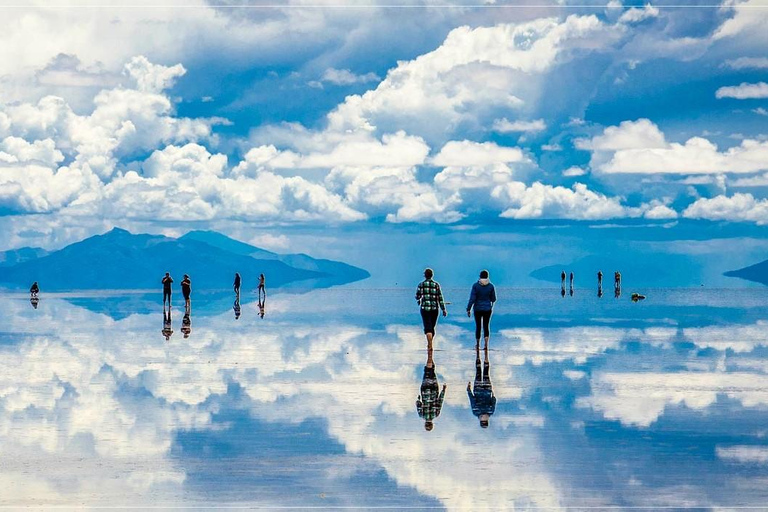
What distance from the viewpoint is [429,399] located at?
20.2 meters

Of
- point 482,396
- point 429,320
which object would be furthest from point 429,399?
point 429,320

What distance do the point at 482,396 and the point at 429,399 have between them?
1100mm

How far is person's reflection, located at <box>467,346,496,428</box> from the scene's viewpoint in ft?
59.6

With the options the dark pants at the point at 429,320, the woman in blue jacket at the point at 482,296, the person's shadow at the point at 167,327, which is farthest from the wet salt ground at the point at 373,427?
the person's shadow at the point at 167,327

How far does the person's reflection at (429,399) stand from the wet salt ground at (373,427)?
0.20 m

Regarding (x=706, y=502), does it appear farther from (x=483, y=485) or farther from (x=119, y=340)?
(x=119, y=340)

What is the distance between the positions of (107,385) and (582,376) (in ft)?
32.3

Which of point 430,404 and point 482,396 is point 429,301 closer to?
point 482,396

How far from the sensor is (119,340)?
35438mm

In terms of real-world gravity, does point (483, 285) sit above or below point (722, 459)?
above

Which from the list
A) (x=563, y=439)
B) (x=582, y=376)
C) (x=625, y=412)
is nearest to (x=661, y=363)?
(x=582, y=376)

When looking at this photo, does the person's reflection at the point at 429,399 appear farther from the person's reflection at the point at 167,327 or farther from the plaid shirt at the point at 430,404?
the person's reflection at the point at 167,327

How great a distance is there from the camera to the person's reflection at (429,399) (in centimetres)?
1780

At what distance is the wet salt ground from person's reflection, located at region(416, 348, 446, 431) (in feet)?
0.64
